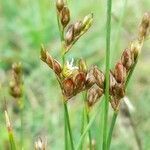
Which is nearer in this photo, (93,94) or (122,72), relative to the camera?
(122,72)

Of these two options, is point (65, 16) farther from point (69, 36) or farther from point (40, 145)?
point (40, 145)

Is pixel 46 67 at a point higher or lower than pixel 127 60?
lower

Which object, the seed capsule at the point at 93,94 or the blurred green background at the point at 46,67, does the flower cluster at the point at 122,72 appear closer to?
the seed capsule at the point at 93,94

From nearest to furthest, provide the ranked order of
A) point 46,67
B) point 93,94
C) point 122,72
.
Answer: point 122,72 → point 93,94 → point 46,67

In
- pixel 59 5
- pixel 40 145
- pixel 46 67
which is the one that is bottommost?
pixel 46 67

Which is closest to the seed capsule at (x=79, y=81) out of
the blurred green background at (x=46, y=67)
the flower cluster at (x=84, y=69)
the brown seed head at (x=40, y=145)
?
the flower cluster at (x=84, y=69)

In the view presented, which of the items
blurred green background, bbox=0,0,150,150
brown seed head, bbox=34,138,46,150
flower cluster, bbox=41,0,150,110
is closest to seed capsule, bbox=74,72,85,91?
flower cluster, bbox=41,0,150,110

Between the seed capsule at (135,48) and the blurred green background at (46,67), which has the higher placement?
the seed capsule at (135,48)

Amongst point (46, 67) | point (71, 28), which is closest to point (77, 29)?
point (71, 28)

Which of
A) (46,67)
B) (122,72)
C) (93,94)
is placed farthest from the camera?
(46,67)
